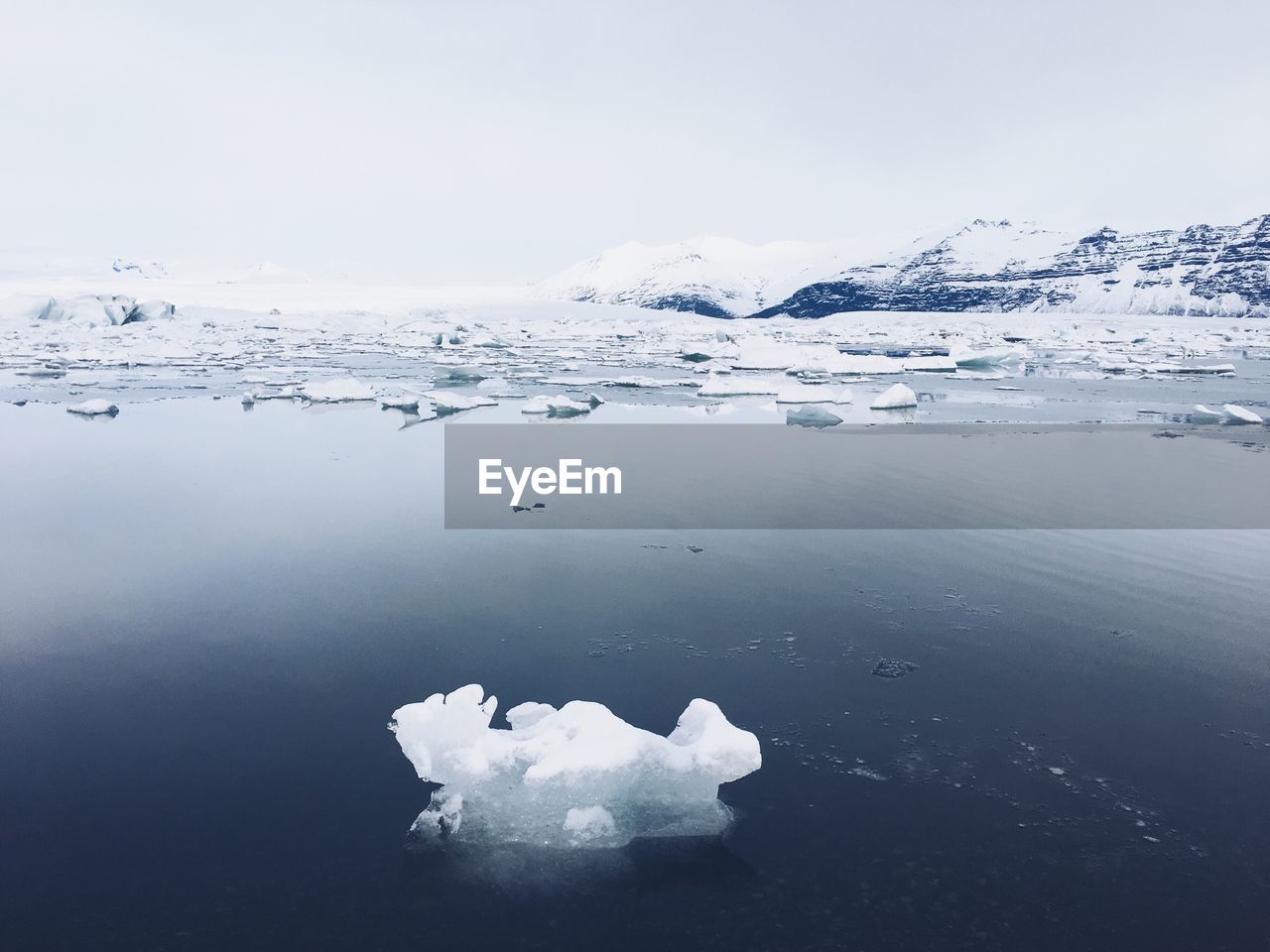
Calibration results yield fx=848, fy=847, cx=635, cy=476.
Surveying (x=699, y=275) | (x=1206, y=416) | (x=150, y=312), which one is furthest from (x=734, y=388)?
(x=699, y=275)

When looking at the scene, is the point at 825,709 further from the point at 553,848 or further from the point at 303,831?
the point at 303,831

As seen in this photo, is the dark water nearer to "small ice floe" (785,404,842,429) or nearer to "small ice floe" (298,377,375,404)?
"small ice floe" (785,404,842,429)

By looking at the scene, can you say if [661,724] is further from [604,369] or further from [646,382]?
[604,369]

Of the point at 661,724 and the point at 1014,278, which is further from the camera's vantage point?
the point at 1014,278

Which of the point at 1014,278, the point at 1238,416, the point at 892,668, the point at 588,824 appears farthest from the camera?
the point at 1014,278

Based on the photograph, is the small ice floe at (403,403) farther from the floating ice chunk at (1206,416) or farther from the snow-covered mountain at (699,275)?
the snow-covered mountain at (699,275)

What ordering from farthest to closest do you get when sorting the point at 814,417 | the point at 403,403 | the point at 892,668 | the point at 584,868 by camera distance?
the point at 403,403 → the point at 814,417 → the point at 892,668 → the point at 584,868

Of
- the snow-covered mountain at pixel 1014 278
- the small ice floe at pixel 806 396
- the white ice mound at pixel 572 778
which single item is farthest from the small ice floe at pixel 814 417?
the snow-covered mountain at pixel 1014 278
